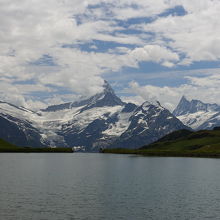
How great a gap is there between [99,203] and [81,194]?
15.3 metres

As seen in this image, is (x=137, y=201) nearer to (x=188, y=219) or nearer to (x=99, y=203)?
(x=99, y=203)

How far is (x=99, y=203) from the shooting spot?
101 m

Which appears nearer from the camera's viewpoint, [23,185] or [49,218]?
[49,218]

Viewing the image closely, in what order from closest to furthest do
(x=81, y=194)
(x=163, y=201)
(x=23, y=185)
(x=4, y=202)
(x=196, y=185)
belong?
(x=4, y=202) < (x=163, y=201) < (x=81, y=194) < (x=23, y=185) < (x=196, y=185)

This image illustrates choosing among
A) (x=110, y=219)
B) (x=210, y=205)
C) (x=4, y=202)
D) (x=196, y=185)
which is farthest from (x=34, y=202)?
(x=196, y=185)

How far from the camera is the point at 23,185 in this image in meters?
134

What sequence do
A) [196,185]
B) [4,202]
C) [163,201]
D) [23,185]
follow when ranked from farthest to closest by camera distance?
[196,185] < [23,185] < [163,201] < [4,202]

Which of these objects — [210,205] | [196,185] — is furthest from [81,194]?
[196,185]

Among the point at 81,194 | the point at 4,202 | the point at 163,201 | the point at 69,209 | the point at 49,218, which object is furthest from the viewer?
the point at 81,194

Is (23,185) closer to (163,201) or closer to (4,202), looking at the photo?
(4,202)

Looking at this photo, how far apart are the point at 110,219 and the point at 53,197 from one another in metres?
30.8

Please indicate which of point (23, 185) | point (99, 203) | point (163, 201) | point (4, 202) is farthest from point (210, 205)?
point (23, 185)

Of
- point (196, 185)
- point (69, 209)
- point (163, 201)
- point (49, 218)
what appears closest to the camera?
point (49, 218)

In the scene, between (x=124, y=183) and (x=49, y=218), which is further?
(x=124, y=183)
